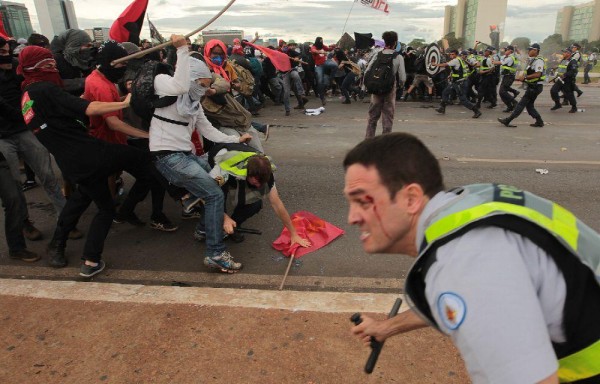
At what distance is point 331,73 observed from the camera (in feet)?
45.9

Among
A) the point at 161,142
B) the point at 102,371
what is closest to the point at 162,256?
the point at 161,142

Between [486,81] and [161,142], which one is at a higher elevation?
[161,142]

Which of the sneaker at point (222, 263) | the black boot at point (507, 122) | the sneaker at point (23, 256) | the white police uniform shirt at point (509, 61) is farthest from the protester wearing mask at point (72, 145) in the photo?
the white police uniform shirt at point (509, 61)

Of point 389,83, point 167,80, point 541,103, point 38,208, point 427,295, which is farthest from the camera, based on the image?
point 541,103

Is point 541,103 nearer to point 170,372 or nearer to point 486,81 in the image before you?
point 486,81

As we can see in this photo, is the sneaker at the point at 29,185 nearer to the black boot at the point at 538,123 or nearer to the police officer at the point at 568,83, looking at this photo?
the black boot at the point at 538,123

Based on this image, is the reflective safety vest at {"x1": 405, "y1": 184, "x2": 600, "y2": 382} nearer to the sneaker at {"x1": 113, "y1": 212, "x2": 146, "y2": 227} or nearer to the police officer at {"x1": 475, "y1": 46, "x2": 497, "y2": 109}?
the sneaker at {"x1": 113, "y1": 212, "x2": 146, "y2": 227}

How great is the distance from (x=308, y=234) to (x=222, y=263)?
3.15ft

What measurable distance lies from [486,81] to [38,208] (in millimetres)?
11479

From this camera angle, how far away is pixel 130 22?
3.98 metres

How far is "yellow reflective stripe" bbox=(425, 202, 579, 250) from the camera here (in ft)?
3.06

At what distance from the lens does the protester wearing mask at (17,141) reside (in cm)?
413

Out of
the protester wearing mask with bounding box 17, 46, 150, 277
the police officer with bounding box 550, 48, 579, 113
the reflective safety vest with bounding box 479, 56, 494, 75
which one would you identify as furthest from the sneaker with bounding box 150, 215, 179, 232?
the police officer with bounding box 550, 48, 579, 113

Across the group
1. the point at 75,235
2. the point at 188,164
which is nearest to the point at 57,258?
the point at 75,235
